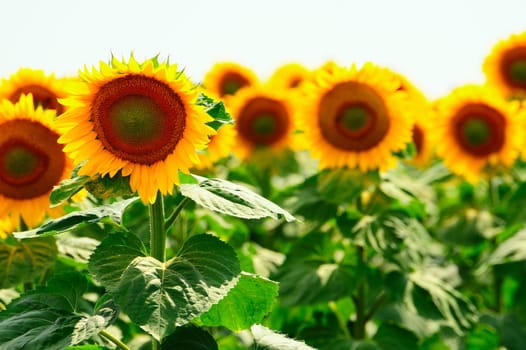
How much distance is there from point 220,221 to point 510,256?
127cm

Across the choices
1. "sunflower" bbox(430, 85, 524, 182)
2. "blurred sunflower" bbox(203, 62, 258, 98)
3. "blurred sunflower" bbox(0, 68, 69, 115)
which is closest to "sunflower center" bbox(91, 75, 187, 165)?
"blurred sunflower" bbox(0, 68, 69, 115)

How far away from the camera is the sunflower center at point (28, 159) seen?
104 inches

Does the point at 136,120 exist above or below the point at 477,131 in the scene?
above

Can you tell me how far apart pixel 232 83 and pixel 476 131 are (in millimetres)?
2553

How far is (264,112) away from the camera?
17.7 feet

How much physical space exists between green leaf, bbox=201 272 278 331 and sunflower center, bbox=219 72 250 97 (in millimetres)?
4568

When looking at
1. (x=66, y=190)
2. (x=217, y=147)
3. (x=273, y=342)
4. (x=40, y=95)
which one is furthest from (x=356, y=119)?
(x=66, y=190)

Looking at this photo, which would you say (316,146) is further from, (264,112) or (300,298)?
(264,112)

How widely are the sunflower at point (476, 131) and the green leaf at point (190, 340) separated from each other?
2689 mm

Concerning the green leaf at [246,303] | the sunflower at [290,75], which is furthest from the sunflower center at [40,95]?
the sunflower at [290,75]

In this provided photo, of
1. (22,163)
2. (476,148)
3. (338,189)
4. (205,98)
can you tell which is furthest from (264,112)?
(205,98)

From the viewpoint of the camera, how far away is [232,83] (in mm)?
6512

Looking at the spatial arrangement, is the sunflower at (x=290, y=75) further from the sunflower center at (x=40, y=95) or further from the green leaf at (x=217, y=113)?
the green leaf at (x=217, y=113)

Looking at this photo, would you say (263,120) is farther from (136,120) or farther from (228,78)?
(136,120)
